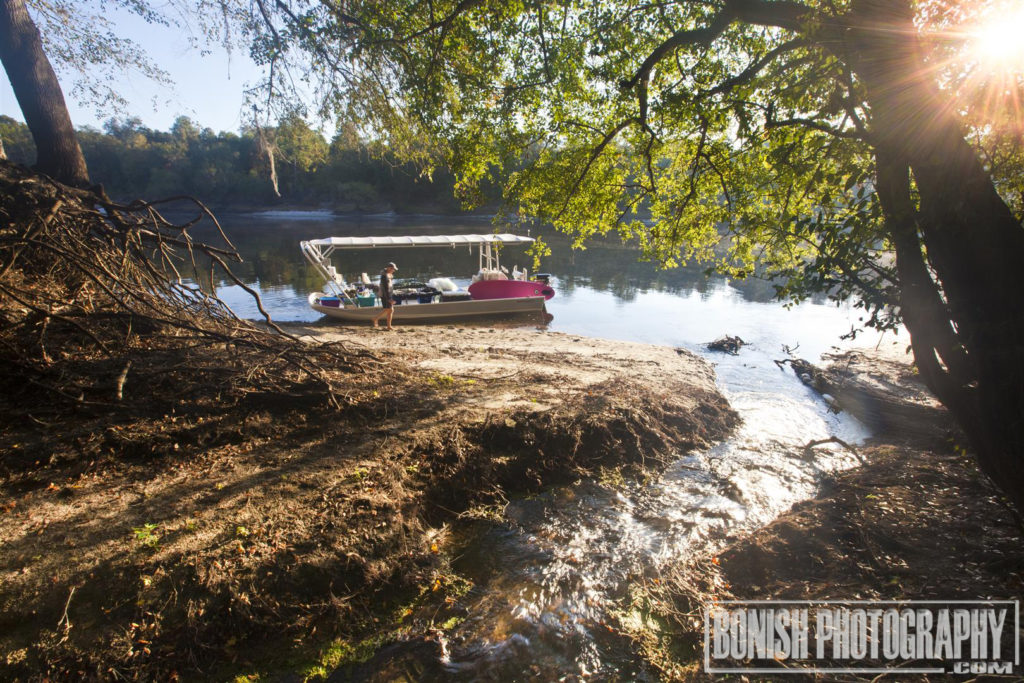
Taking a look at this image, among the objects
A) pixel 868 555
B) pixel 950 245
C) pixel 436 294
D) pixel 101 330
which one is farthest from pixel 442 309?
pixel 950 245

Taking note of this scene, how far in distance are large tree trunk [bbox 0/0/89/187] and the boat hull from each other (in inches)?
383

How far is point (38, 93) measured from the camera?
787cm

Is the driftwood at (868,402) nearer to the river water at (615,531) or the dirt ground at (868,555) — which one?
the river water at (615,531)

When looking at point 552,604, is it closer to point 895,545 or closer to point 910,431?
point 895,545

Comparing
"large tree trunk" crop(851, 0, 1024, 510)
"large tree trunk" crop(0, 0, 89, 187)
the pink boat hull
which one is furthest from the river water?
"large tree trunk" crop(0, 0, 89, 187)

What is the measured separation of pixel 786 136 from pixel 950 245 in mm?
2346

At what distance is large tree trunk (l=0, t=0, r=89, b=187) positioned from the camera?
7.72 m

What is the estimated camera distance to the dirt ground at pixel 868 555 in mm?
4016

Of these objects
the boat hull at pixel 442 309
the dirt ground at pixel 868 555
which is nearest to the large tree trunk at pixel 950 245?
the dirt ground at pixel 868 555

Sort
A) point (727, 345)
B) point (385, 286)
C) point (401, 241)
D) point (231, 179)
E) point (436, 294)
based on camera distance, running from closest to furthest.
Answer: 1. point (385, 286)
2. point (727, 345)
3. point (401, 241)
4. point (436, 294)
5. point (231, 179)

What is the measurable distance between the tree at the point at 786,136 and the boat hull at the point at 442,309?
8.98m

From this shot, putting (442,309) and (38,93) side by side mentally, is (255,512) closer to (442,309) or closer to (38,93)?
(38,93)

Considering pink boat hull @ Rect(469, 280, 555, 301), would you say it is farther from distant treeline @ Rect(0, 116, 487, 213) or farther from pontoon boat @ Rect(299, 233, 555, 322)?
distant treeline @ Rect(0, 116, 487, 213)

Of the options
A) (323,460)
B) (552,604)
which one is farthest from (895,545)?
(323,460)
